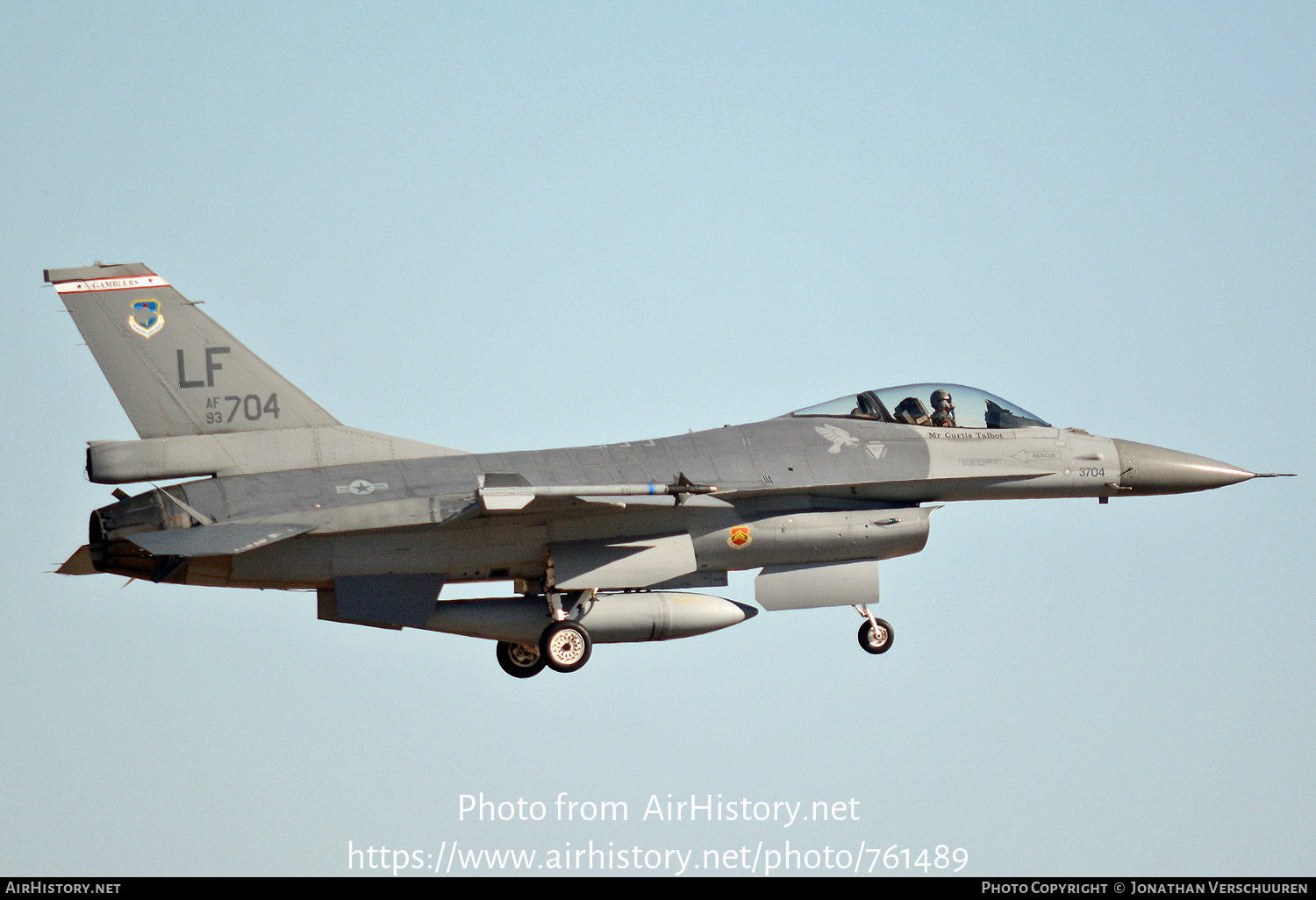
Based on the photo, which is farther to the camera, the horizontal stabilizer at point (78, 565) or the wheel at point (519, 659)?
the wheel at point (519, 659)

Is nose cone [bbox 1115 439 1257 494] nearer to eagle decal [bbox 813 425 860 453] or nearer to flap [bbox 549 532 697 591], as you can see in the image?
eagle decal [bbox 813 425 860 453]

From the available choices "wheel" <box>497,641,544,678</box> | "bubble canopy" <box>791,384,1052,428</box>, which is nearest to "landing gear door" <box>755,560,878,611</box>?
"bubble canopy" <box>791,384,1052,428</box>

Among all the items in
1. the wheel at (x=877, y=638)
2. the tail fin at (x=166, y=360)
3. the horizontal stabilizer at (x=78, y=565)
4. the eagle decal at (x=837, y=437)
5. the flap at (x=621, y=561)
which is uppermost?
the tail fin at (x=166, y=360)

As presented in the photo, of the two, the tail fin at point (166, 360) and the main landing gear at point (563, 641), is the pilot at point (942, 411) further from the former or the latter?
the tail fin at point (166, 360)

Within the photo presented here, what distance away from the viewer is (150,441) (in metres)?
17.7

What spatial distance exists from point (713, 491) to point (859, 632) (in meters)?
3.53

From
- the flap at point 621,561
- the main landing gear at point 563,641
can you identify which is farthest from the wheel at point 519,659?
the flap at point 621,561

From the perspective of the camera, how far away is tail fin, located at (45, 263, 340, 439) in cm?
1786

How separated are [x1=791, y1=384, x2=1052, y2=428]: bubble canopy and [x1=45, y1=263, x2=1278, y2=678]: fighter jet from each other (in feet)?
0.09

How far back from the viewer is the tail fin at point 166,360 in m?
17.9

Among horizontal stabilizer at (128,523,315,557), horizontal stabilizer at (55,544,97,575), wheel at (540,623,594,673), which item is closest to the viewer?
horizontal stabilizer at (128,523,315,557)

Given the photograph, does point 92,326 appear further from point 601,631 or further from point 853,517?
point 853,517

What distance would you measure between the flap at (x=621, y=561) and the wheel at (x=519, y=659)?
227cm

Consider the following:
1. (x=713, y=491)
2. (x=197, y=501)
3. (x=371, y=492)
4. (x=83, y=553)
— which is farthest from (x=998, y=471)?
(x=83, y=553)
